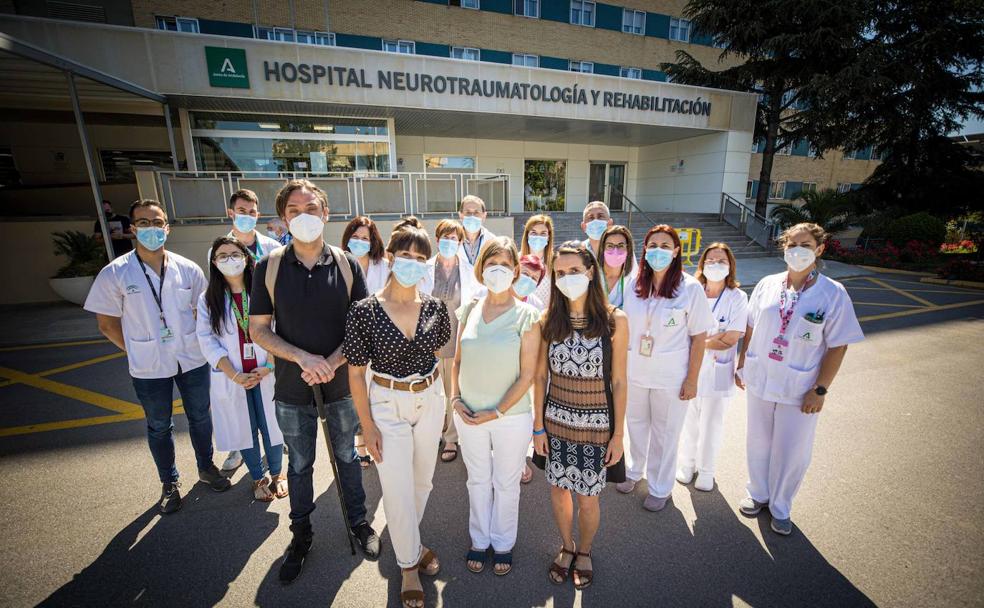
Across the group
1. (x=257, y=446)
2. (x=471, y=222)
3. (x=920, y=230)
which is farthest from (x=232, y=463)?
(x=920, y=230)

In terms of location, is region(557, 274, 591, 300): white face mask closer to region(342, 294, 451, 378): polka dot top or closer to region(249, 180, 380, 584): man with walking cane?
region(342, 294, 451, 378): polka dot top

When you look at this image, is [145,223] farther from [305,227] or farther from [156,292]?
[305,227]

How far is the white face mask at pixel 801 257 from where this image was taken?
2699 mm

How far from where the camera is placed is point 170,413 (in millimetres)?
→ 3100

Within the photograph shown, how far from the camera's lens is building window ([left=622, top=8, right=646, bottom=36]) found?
63.7ft

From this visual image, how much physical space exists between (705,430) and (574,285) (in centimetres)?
203

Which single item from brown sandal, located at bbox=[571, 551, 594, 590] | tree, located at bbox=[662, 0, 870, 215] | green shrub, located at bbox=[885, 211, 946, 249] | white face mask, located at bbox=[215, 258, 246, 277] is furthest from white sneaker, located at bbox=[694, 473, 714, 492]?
green shrub, located at bbox=[885, 211, 946, 249]

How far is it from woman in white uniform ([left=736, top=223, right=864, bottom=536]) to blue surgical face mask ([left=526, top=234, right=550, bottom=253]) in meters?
1.86

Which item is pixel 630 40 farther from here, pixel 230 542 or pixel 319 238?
pixel 230 542

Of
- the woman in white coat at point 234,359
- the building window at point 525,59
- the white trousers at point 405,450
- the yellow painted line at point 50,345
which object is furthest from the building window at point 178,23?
the white trousers at point 405,450

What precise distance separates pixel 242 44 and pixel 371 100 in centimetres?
347

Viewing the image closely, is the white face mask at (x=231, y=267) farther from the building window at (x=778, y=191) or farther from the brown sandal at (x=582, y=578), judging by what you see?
the building window at (x=778, y=191)

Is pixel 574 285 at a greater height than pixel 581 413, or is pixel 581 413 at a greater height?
pixel 574 285

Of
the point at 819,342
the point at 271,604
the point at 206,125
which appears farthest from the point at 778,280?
the point at 206,125
